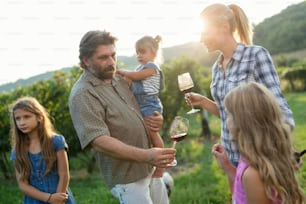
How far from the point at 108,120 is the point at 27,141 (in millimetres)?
1427

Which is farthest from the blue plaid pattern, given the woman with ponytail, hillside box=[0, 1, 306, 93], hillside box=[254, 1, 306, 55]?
hillside box=[254, 1, 306, 55]

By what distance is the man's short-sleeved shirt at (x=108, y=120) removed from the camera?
3.72m

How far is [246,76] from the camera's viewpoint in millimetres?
3494

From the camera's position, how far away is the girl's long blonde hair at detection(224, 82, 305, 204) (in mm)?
2891

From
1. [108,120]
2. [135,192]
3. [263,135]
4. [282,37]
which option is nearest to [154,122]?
[108,120]

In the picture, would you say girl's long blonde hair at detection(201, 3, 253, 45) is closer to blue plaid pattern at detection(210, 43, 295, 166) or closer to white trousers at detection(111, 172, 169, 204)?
blue plaid pattern at detection(210, 43, 295, 166)

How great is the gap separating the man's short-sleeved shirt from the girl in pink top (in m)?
1.11

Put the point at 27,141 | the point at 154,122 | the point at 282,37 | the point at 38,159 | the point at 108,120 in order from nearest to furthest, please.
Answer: the point at 108,120, the point at 154,122, the point at 38,159, the point at 27,141, the point at 282,37

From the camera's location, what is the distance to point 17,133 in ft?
16.0

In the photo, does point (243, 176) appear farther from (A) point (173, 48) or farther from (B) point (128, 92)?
(A) point (173, 48)

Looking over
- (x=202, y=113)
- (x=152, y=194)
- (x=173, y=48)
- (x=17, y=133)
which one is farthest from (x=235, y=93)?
(x=173, y=48)

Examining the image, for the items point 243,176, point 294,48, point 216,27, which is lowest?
point 294,48

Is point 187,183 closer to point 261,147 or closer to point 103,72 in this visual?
point 103,72

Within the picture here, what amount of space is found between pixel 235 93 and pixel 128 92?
56.3 inches
